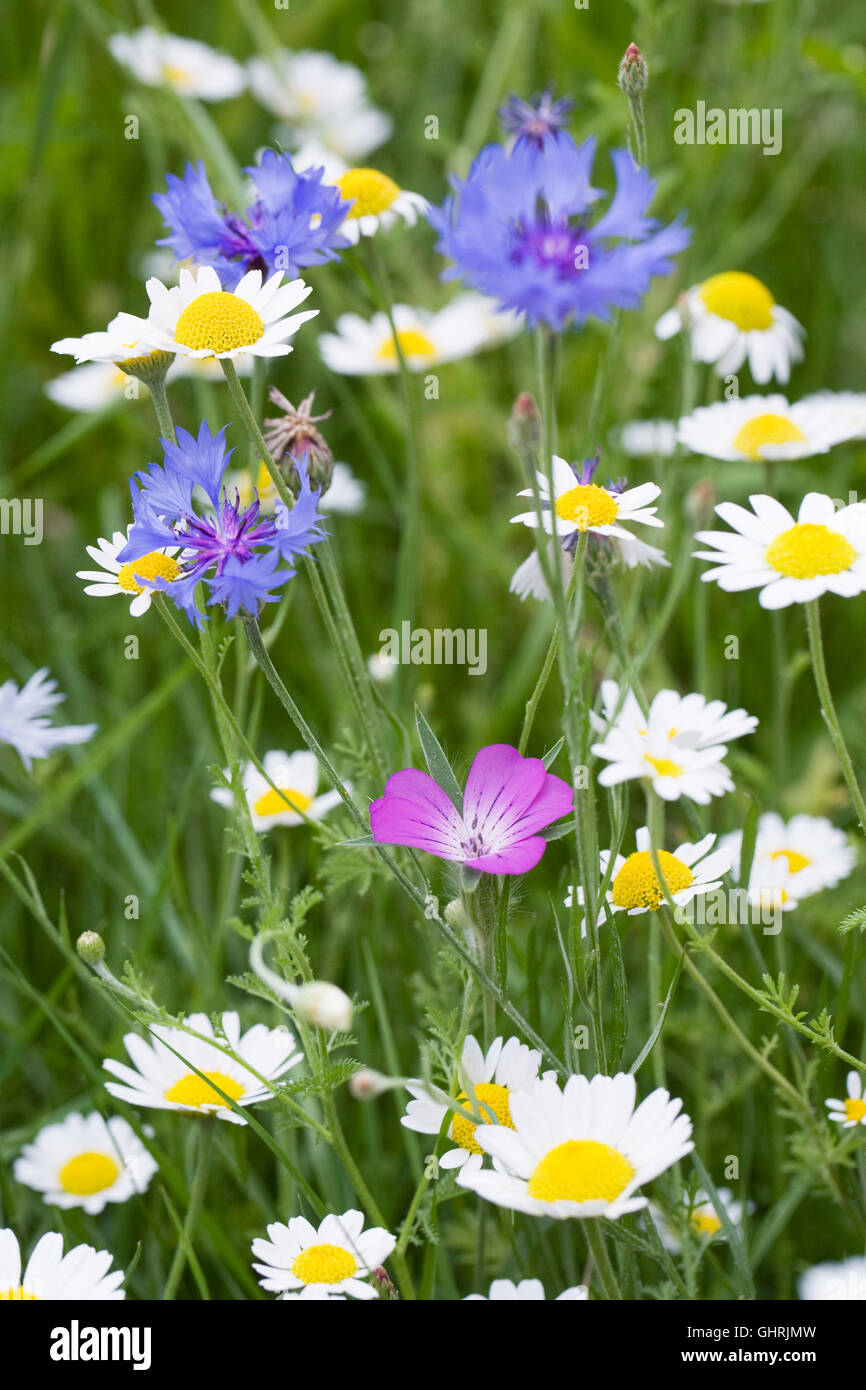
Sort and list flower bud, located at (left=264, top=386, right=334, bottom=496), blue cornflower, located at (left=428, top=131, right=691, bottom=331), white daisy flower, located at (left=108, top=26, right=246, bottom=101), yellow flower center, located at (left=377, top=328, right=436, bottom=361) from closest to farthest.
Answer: blue cornflower, located at (left=428, top=131, right=691, bottom=331) < flower bud, located at (left=264, top=386, right=334, bottom=496) < yellow flower center, located at (left=377, top=328, right=436, bottom=361) < white daisy flower, located at (left=108, top=26, right=246, bottom=101)

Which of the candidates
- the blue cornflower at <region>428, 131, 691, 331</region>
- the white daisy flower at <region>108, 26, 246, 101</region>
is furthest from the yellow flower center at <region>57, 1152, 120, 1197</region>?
the white daisy flower at <region>108, 26, 246, 101</region>

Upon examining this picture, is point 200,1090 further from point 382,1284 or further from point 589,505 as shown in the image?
point 589,505

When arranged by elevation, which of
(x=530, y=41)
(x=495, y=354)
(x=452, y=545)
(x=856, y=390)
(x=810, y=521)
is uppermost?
(x=530, y=41)

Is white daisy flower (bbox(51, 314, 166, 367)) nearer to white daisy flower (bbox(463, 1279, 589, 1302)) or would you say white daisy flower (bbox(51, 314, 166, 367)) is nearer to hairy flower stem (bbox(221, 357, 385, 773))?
hairy flower stem (bbox(221, 357, 385, 773))

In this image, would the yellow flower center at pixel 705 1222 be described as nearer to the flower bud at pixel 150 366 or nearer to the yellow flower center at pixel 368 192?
the flower bud at pixel 150 366

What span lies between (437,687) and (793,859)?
1.41 ft

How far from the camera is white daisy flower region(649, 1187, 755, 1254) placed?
64 cm

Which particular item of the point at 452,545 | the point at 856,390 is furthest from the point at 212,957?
the point at 856,390

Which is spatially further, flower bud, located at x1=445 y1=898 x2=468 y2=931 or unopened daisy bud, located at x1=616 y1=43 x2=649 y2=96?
unopened daisy bud, located at x1=616 y1=43 x2=649 y2=96

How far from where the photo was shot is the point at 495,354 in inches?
60.7

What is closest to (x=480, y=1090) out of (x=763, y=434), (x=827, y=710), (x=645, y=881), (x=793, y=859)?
(x=645, y=881)

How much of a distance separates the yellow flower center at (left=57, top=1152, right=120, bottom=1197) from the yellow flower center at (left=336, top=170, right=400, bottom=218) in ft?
1.83

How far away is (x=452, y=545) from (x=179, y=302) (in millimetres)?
675
